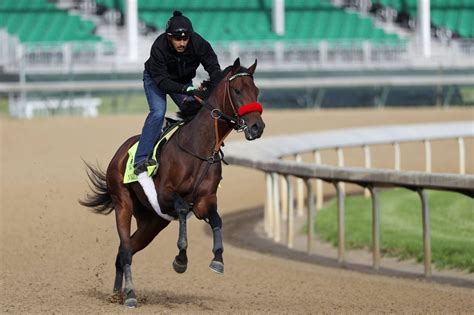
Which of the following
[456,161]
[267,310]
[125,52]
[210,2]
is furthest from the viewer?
[210,2]

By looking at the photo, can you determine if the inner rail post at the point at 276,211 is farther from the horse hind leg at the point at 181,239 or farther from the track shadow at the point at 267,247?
the horse hind leg at the point at 181,239

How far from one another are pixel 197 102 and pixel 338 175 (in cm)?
254

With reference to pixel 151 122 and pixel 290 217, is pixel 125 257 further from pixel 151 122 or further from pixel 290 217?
pixel 290 217

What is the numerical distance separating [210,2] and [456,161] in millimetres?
16991

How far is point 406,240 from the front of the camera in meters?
→ 9.62

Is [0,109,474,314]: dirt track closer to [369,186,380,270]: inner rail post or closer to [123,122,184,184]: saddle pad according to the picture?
[369,186,380,270]: inner rail post

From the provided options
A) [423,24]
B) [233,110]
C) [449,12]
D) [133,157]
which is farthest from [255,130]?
[449,12]

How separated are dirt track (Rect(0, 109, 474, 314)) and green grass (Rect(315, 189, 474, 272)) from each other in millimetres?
756

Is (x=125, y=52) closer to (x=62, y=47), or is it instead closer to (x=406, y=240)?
(x=62, y=47)

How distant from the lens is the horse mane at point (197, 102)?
6559 millimetres

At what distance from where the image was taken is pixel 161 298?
23.5ft

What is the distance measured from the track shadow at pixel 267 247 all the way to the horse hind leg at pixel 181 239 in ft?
7.49

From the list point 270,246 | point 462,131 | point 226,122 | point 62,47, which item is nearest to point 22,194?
point 270,246

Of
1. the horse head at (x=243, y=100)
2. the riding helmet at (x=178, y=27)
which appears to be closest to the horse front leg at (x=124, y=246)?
the horse head at (x=243, y=100)
